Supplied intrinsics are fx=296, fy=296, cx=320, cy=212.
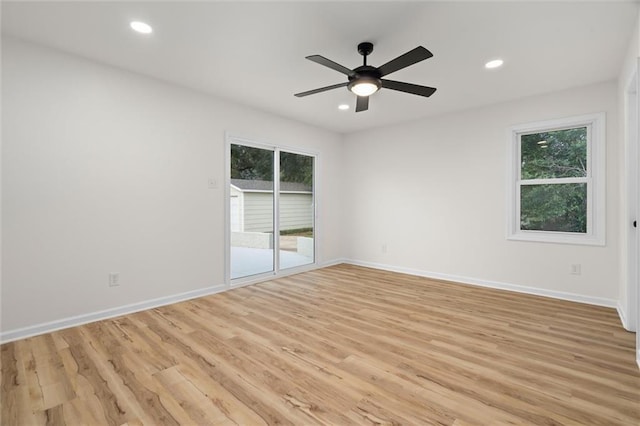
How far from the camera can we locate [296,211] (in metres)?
5.26

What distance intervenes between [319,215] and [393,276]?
68.0 inches

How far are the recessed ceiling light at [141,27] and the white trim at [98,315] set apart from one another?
269 cm

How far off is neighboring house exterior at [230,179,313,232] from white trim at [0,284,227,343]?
3.37ft

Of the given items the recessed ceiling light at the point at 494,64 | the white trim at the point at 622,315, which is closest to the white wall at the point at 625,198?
the white trim at the point at 622,315

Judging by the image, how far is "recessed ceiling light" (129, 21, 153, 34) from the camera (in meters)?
2.38

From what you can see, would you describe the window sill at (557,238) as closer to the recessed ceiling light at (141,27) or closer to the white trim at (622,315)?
the white trim at (622,315)

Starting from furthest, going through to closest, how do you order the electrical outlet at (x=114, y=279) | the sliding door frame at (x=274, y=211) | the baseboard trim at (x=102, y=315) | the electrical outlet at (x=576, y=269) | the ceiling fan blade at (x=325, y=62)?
the sliding door frame at (x=274, y=211), the electrical outlet at (x=576, y=269), the electrical outlet at (x=114, y=279), the baseboard trim at (x=102, y=315), the ceiling fan blade at (x=325, y=62)

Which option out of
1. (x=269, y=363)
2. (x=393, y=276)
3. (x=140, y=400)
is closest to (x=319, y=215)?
(x=393, y=276)

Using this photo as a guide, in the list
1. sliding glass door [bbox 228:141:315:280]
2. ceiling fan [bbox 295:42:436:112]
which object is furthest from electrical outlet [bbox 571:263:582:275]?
sliding glass door [bbox 228:141:315:280]

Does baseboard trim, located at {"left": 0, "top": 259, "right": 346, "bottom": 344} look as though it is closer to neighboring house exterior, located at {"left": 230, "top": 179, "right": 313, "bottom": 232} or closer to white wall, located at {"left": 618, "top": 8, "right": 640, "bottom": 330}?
neighboring house exterior, located at {"left": 230, "top": 179, "right": 313, "bottom": 232}

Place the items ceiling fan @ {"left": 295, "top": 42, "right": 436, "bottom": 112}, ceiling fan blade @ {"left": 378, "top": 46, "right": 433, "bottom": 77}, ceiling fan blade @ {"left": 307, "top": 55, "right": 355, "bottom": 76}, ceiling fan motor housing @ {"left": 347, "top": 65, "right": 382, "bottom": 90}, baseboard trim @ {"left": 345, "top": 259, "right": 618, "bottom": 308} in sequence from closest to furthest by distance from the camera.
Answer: ceiling fan blade @ {"left": 378, "top": 46, "right": 433, "bottom": 77}
ceiling fan blade @ {"left": 307, "top": 55, "right": 355, "bottom": 76}
ceiling fan @ {"left": 295, "top": 42, "right": 436, "bottom": 112}
ceiling fan motor housing @ {"left": 347, "top": 65, "right": 382, "bottom": 90}
baseboard trim @ {"left": 345, "top": 259, "right": 618, "bottom": 308}

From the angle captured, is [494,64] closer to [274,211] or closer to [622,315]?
[622,315]

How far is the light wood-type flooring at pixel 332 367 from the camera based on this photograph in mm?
1677

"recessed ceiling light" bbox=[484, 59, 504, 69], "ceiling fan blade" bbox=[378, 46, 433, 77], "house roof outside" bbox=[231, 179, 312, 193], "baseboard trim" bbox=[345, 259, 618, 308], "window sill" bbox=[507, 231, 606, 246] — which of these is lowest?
"baseboard trim" bbox=[345, 259, 618, 308]
